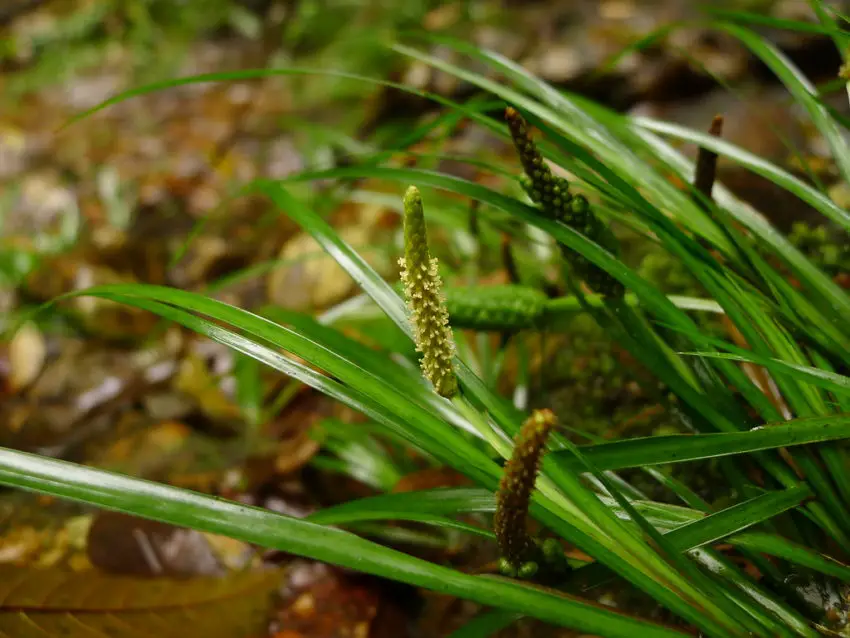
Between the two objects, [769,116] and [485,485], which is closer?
[485,485]

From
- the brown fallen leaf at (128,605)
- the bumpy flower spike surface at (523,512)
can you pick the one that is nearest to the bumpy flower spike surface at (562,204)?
the bumpy flower spike surface at (523,512)

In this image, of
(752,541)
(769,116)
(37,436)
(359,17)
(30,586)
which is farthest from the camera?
(359,17)

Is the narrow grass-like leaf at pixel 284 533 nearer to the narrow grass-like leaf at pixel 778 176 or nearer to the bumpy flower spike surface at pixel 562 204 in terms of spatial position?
the bumpy flower spike surface at pixel 562 204

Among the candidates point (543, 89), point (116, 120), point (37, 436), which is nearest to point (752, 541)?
point (543, 89)

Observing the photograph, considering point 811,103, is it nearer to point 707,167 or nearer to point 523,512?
point 707,167

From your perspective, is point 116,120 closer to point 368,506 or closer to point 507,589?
point 368,506

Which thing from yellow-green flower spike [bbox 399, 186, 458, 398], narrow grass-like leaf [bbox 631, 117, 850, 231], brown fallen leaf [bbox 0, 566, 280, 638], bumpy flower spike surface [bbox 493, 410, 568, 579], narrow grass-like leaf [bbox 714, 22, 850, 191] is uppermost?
narrow grass-like leaf [bbox 714, 22, 850, 191]

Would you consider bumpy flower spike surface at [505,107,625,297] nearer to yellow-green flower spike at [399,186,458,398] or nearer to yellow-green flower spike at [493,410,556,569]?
yellow-green flower spike at [399,186,458,398]

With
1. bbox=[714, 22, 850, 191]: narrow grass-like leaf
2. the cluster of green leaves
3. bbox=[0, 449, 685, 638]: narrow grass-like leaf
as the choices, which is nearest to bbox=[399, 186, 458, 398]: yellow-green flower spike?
the cluster of green leaves
